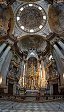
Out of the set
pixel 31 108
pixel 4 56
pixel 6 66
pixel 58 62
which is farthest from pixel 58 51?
pixel 31 108

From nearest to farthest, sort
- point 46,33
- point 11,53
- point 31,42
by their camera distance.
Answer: point 11,53
point 46,33
point 31,42

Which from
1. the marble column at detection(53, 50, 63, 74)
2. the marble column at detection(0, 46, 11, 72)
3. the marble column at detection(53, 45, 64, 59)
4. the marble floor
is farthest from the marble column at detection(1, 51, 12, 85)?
the marble floor

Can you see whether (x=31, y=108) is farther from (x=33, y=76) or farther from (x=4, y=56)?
(x=33, y=76)

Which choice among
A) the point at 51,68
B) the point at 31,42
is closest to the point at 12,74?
the point at 51,68

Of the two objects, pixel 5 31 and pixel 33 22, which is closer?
pixel 5 31

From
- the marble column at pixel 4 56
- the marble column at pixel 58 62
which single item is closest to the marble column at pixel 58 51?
the marble column at pixel 58 62

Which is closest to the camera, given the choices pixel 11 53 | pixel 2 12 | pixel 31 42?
pixel 2 12

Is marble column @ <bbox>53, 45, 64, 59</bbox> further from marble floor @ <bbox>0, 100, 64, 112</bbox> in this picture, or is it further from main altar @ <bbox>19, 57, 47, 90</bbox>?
marble floor @ <bbox>0, 100, 64, 112</bbox>

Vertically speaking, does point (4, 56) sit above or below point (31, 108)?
above

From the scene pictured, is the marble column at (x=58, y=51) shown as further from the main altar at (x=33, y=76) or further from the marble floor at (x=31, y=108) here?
the marble floor at (x=31, y=108)

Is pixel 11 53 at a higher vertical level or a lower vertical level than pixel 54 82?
higher

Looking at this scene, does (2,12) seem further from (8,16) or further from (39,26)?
(39,26)

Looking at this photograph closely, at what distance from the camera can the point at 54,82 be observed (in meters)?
30.3

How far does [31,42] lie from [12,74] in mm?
8639
